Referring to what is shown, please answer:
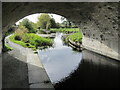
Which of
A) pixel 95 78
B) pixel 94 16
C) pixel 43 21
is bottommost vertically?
pixel 95 78

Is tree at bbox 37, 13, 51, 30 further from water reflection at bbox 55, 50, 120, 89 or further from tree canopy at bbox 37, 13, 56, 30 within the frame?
water reflection at bbox 55, 50, 120, 89

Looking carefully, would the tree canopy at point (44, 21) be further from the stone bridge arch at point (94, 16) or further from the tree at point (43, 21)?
the stone bridge arch at point (94, 16)

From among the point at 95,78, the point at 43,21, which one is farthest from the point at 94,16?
the point at 43,21

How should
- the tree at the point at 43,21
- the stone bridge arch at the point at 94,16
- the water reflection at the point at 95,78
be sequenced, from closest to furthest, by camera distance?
the water reflection at the point at 95,78
the stone bridge arch at the point at 94,16
the tree at the point at 43,21

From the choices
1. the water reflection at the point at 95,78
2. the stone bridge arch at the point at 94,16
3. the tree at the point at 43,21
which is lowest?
the water reflection at the point at 95,78

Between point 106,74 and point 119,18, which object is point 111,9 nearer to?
point 119,18

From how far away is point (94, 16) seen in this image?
12516 mm

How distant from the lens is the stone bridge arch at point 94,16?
9.50 m

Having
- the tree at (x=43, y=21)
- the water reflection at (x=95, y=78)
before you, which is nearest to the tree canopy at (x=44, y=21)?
the tree at (x=43, y=21)

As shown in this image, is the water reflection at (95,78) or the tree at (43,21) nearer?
the water reflection at (95,78)

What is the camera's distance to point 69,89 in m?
7.35

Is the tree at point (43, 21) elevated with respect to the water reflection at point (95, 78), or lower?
elevated

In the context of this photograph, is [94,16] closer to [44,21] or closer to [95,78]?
[95,78]

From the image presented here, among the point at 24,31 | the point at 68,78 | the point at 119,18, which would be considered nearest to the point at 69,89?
the point at 68,78
